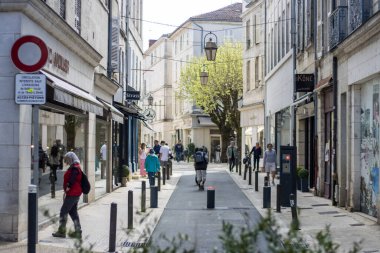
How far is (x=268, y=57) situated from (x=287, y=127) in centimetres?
857

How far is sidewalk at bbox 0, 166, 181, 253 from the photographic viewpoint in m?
5.63

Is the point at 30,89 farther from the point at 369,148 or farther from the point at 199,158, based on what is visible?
the point at 199,158

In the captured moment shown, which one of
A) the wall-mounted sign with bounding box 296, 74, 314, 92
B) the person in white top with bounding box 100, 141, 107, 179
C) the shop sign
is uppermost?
the wall-mounted sign with bounding box 296, 74, 314, 92

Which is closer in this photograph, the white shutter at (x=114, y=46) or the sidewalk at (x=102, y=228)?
the sidewalk at (x=102, y=228)

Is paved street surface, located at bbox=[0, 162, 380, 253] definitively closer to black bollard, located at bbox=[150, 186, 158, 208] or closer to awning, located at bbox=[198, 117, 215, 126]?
black bollard, located at bbox=[150, 186, 158, 208]

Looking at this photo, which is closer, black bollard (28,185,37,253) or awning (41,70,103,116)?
black bollard (28,185,37,253)

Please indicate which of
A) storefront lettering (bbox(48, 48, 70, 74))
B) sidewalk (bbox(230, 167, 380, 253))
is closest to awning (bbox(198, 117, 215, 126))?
sidewalk (bbox(230, 167, 380, 253))

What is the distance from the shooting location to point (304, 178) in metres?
22.9

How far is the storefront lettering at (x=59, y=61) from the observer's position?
1338 cm

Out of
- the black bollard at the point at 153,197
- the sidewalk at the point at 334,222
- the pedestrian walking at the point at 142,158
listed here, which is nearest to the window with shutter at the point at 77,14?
the black bollard at the point at 153,197

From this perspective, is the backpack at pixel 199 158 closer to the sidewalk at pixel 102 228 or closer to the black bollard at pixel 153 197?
the sidewalk at pixel 102 228

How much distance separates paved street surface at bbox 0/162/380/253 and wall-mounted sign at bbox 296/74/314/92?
3.41m

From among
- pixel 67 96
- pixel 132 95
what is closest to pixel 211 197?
pixel 67 96

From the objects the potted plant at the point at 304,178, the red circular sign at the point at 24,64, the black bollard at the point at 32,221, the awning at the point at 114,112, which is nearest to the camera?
the black bollard at the point at 32,221
